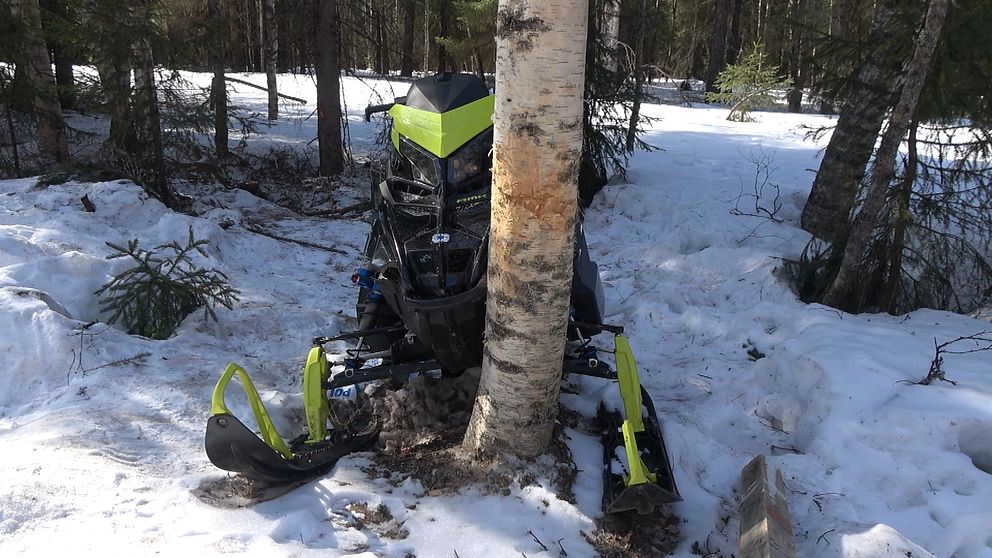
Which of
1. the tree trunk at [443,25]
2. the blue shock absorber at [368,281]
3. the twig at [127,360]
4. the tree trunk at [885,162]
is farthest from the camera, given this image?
the tree trunk at [443,25]

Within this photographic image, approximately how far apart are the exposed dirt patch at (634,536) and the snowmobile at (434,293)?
11 cm

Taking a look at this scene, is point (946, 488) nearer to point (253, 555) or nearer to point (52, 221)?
point (253, 555)

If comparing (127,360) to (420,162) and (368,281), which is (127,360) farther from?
(420,162)

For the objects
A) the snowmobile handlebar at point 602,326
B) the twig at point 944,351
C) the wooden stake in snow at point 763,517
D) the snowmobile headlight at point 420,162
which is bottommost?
the wooden stake in snow at point 763,517

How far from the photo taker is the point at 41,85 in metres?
7.75

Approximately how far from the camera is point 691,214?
7629mm

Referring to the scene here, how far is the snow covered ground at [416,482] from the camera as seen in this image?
8.96 feet

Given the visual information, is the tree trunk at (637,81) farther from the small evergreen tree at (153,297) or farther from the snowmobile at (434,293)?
the small evergreen tree at (153,297)

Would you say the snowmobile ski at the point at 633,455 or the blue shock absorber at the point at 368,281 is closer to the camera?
the snowmobile ski at the point at 633,455

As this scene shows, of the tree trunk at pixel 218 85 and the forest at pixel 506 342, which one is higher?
the tree trunk at pixel 218 85

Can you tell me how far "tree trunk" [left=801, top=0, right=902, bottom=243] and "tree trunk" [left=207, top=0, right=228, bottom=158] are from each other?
7169 mm

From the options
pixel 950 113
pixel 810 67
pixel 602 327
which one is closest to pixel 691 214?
pixel 810 67

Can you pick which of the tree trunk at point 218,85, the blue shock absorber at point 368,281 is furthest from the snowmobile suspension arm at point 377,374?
the tree trunk at point 218,85

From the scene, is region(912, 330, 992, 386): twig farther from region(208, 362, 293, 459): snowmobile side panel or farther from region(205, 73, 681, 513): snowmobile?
region(208, 362, 293, 459): snowmobile side panel
